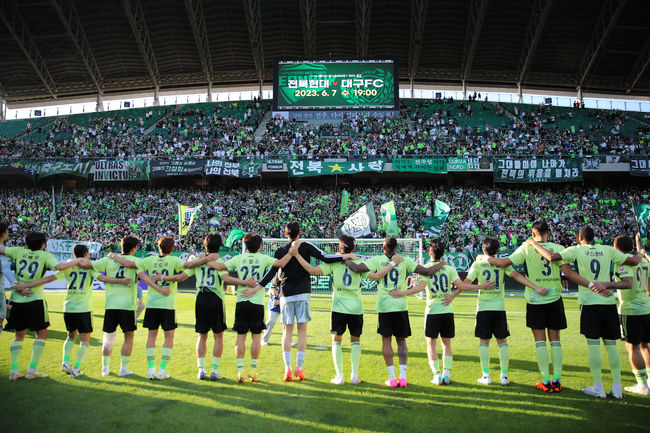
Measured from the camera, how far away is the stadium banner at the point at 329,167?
34.4 meters

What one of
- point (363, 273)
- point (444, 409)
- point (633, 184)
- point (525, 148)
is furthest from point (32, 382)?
point (633, 184)

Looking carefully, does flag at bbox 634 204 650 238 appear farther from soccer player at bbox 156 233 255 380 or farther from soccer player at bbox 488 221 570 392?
soccer player at bbox 156 233 255 380

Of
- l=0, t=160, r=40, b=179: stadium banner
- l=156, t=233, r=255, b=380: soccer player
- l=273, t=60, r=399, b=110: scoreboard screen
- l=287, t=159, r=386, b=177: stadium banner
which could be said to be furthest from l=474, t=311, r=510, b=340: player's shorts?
l=0, t=160, r=40, b=179: stadium banner

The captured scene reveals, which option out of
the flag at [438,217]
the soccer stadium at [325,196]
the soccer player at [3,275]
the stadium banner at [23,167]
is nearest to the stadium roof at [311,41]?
the soccer stadium at [325,196]

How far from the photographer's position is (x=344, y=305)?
22.0 feet

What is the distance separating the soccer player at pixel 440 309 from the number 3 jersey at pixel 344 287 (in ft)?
1.88

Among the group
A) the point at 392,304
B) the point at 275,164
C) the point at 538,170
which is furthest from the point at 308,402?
the point at 538,170

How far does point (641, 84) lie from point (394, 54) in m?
25.4

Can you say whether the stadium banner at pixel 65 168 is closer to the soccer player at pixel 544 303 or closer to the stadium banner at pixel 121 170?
the stadium banner at pixel 121 170

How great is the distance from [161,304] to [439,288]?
448 cm

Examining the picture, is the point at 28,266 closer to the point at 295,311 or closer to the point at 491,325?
the point at 295,311

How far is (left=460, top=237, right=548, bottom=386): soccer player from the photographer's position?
6605 millimetres

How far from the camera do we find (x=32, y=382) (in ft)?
21.5

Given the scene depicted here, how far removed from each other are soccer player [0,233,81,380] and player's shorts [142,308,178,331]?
142 cm
